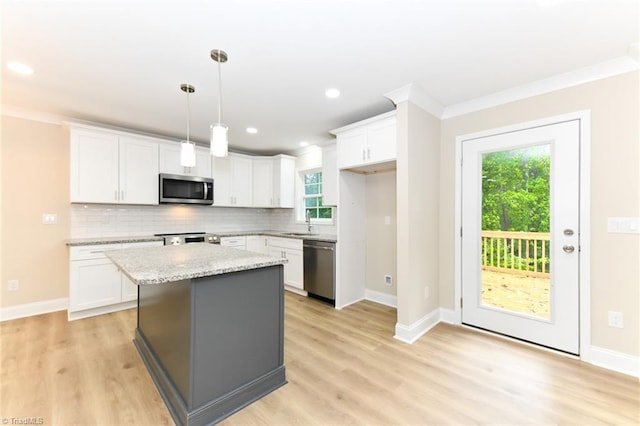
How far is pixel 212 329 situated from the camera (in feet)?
5.57

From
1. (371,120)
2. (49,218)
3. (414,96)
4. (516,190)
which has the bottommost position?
(49,218)

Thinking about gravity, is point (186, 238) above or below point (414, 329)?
above

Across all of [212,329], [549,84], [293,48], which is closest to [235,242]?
[212,329]

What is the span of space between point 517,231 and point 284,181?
3.56 meters

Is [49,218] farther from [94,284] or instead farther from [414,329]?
[414,329]

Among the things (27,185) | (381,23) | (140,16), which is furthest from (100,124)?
(381,23)

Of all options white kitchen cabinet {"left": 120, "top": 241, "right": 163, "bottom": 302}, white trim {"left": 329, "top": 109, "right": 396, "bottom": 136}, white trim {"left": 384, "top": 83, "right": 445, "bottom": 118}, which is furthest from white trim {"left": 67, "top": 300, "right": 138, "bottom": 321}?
white trim {"left": 384, "top": 83, "right": 445, "bottom": 118}

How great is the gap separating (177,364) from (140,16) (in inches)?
87.3

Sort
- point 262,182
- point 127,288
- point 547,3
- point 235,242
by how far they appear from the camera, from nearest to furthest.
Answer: point 547,3
point 127,288
point 235,242
point 262,182

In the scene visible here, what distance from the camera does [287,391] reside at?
1956 mm

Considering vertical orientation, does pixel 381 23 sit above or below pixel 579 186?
above

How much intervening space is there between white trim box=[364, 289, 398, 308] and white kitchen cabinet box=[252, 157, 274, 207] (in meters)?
2.35

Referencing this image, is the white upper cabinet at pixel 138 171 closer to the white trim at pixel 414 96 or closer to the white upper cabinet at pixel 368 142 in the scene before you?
the white upper cabinet at pixel 368 142

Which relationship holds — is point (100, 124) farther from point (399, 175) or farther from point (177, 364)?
point (399, 175)
